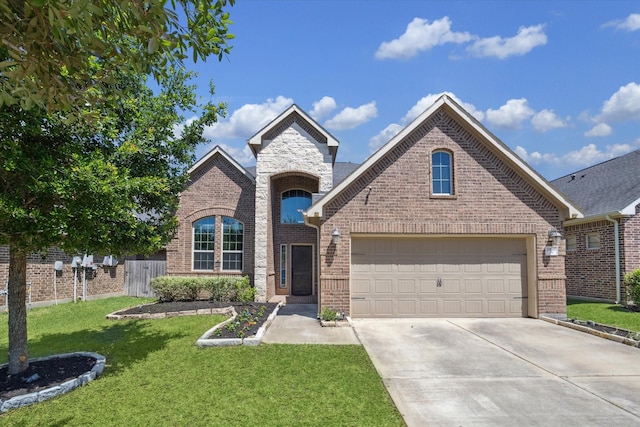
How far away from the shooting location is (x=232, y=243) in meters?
16.2

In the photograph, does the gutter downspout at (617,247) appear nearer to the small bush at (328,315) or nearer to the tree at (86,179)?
the small bush at (328,315)

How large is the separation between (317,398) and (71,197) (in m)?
4.48

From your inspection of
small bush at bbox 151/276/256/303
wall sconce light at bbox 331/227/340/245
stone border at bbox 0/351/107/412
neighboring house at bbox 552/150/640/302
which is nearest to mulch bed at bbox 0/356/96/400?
stone border at bbox 0/351/107/412

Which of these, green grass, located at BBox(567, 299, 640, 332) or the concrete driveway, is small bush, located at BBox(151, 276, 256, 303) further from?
green grass, located at BBox(567, 299, 640, 332)

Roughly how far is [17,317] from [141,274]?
13.1 meters

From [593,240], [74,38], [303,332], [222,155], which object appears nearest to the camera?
[74,38]

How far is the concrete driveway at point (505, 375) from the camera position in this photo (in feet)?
16.1

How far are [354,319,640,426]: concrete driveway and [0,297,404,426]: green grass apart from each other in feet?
1.81

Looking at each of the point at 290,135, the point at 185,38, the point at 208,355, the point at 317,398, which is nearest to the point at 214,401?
the point at 317,398

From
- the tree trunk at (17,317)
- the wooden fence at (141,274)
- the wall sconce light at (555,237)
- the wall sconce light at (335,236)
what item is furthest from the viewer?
the wooden fence at (141,274)

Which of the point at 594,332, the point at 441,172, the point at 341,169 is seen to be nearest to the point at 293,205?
the point at 341,169

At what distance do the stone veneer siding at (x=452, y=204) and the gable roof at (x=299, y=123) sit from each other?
4.24 meters

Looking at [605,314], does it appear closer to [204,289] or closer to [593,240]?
[593,240]

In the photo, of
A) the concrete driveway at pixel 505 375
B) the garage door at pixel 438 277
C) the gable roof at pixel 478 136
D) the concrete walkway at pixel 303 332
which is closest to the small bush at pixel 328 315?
the concrete walkway at pixel 303 332
